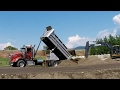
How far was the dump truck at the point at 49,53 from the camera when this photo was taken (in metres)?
25.5

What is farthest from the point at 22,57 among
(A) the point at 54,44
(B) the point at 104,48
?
(B) the point at 104,48

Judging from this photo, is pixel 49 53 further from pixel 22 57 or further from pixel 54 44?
pixel 22 57

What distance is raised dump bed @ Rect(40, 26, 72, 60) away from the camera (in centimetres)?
2534

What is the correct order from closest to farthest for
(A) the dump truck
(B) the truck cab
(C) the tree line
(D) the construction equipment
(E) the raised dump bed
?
1. (E) the raised dump bed
2. (A) the dump truck
3. (B) the truck cab
4. (D) the construction equipment
5. (C) the tree line

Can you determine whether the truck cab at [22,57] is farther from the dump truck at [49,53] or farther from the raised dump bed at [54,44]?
the raised dump bed at [54,44]

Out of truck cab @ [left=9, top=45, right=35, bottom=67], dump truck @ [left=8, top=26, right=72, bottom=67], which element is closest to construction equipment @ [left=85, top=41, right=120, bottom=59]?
dump truck @ [left=8, top=26, right=72, bottom=67]

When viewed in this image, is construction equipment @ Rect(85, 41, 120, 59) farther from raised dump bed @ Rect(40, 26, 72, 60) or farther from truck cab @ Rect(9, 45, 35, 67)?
truck cab @ Rect(9, 45, 35, 67)

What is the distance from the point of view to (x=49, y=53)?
89.0ft

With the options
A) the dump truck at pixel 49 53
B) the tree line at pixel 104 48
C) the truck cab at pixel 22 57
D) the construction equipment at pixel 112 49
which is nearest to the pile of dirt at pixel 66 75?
the dump truck at pixel 49 53

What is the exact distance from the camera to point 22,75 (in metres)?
16.1

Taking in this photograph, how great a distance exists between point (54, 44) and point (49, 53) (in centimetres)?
197
